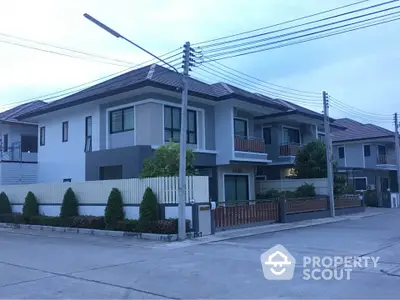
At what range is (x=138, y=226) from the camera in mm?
16578

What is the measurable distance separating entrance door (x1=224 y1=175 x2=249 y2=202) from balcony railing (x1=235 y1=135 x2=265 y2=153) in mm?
2084

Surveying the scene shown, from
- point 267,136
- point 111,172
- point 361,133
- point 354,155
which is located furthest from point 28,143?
point 361,133

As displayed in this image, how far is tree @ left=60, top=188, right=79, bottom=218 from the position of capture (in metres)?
19.7

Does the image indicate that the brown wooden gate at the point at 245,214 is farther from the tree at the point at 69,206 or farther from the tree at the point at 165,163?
the tree at the point at 69,206

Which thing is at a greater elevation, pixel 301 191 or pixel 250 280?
pixel 301 191

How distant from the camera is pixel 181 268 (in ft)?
32.9

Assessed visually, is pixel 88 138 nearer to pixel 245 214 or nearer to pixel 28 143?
pixel 28 143

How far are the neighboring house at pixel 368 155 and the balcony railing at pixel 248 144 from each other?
52.1 feet

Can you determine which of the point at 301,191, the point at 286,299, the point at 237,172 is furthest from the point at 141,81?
the point at 286,299

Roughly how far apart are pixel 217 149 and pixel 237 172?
2783 mm

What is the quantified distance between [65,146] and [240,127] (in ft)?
34.5

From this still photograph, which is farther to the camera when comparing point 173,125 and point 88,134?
point 88,134

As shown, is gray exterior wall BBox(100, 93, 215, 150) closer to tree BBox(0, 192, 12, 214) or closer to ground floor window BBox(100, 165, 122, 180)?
ground floor window BBox(100, 165, 122, 180)

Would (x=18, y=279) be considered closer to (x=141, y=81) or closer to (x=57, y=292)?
(x=57, y=292)
